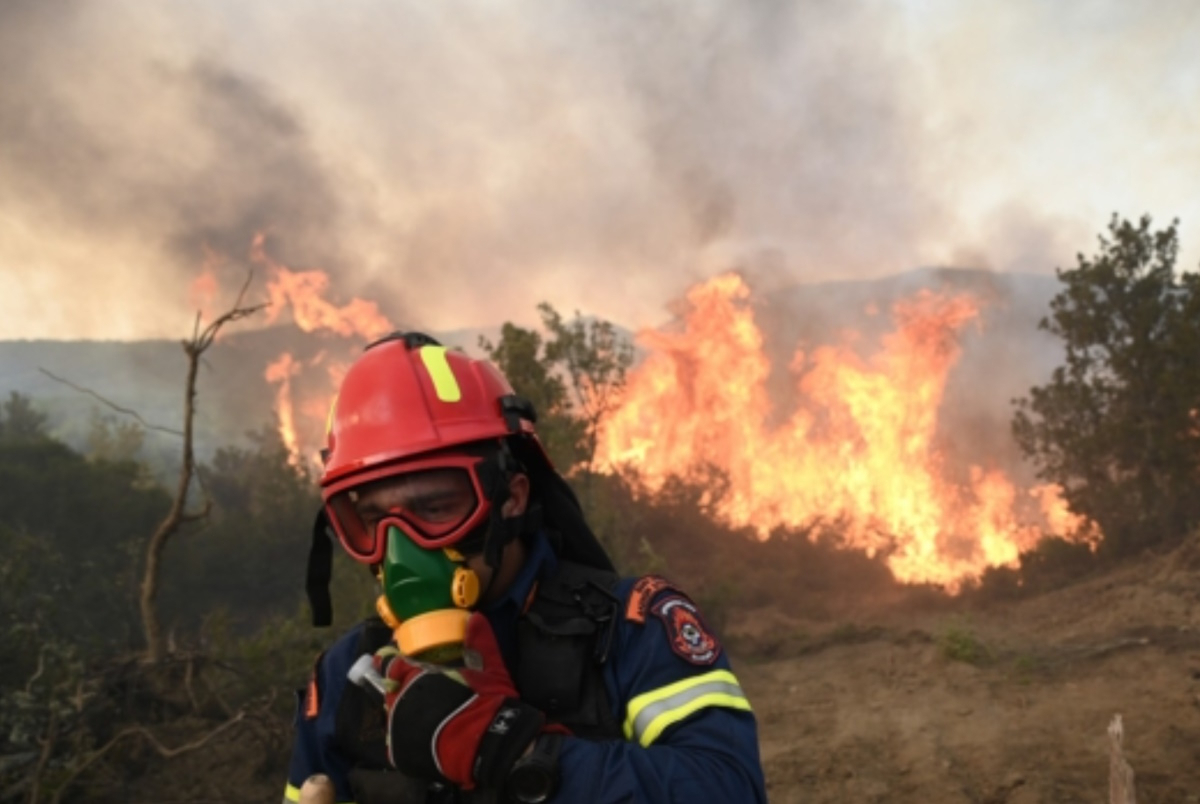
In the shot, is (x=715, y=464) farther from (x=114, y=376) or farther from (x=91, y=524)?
(x=114, y=376)

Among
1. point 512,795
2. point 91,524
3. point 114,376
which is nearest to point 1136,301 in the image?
point 512,795

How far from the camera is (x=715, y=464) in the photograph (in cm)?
2164

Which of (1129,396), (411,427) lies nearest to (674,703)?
(411,427)

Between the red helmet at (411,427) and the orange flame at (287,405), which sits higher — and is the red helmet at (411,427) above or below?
below

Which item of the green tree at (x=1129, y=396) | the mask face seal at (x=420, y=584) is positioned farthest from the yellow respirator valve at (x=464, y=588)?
the green tree at (x=1129, y=396)

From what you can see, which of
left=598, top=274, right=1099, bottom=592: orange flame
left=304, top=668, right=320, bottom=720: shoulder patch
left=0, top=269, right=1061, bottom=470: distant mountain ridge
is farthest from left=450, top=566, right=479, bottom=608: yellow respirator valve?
left=0, top=269, right=1061, bottom=470: distant mountain ridge

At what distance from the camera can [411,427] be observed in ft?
6.91

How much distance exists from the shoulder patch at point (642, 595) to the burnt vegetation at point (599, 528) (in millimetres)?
7006

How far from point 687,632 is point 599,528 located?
12.4 meters

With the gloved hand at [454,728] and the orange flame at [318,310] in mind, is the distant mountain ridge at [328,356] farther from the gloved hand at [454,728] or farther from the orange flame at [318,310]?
the gloved hand at [454,728]

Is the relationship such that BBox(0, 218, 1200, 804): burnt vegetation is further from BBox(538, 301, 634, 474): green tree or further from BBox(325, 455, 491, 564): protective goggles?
BBox(325, 455, 491, 564): protective goggles

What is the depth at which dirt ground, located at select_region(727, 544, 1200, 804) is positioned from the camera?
6715 millimetres

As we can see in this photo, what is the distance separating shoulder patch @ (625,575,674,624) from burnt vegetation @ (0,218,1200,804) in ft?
23.0

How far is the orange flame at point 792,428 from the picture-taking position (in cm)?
2120
